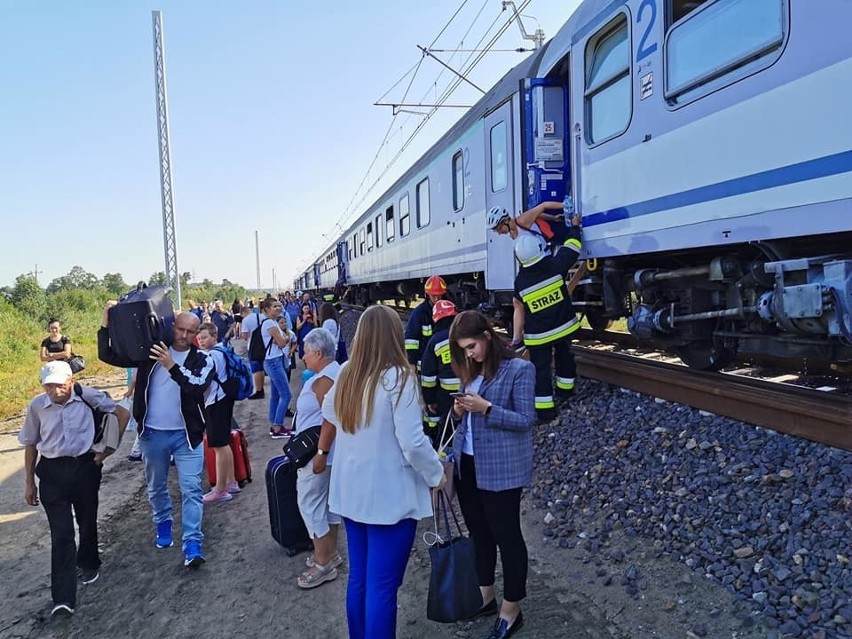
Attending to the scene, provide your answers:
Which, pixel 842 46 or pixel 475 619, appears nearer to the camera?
pixel 842 46

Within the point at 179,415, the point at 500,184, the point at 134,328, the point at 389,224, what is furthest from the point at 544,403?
the point at 389,224

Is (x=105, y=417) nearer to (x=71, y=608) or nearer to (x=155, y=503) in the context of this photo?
(x=155, y=503)

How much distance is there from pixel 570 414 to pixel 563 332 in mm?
1057

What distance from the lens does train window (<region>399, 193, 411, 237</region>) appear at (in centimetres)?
1441

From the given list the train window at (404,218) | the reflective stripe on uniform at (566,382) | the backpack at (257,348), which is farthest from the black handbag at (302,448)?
the train window at (404,218)

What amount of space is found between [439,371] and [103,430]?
2.47m

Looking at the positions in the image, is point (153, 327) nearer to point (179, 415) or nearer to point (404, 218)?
point (179, 415)

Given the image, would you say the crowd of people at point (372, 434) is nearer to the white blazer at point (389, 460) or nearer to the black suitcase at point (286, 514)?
the white blazer at point (389, 460)

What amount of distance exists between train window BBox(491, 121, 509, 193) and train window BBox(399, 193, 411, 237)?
5852 mm

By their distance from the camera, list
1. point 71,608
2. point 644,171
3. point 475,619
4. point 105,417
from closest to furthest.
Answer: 1. point 475,619
2. point 71,608
3. point 105,417
4. point 644,171

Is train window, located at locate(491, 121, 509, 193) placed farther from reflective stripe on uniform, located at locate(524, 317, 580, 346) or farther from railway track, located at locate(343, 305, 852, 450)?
reflective stripe on uniform, located at locate(524, 317, 580, 346)

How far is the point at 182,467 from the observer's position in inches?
185

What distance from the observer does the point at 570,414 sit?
621 centimetres

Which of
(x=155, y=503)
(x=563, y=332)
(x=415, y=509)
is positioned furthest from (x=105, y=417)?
(x=563, y=332)
